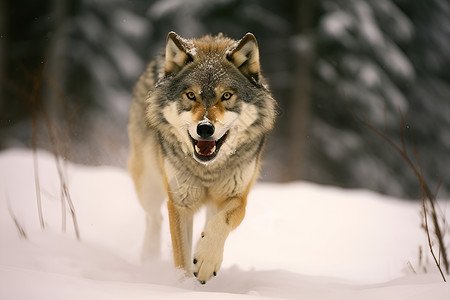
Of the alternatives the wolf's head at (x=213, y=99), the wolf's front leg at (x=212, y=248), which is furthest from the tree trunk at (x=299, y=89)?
the wolf's front leg at (x=212, y=248)

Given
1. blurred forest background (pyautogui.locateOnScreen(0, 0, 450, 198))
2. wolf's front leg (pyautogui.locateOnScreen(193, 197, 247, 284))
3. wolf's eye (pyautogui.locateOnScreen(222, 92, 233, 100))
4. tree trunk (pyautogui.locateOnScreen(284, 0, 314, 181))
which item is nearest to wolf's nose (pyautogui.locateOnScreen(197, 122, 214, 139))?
wolf's eye (pyautogui.locateOnScreen(222, 92, 233, 100))

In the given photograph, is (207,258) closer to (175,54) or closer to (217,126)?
(217,126)

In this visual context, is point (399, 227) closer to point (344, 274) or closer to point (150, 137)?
point (344, 274)

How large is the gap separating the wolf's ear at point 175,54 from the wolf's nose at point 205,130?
79 cm

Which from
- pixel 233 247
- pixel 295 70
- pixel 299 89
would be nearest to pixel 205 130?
pixel 233 247

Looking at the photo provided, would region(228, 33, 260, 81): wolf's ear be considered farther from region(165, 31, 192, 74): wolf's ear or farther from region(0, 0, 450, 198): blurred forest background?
region(0, 0, 450, 198): blurred forest background

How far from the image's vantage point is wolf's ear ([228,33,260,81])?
3.23 m

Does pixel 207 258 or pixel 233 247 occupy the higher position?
pixel 207 258

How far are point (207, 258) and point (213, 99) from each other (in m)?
1.14

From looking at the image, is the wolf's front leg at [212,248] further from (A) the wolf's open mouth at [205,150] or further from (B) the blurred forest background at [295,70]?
(B) the blurred forest background at [295,70]

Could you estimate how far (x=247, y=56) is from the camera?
130 inches

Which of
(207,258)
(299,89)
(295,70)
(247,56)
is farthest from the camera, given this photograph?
(295,70)

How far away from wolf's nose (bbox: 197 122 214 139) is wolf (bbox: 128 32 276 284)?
0.25 ft

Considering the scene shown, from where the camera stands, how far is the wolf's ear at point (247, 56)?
3227 mm
